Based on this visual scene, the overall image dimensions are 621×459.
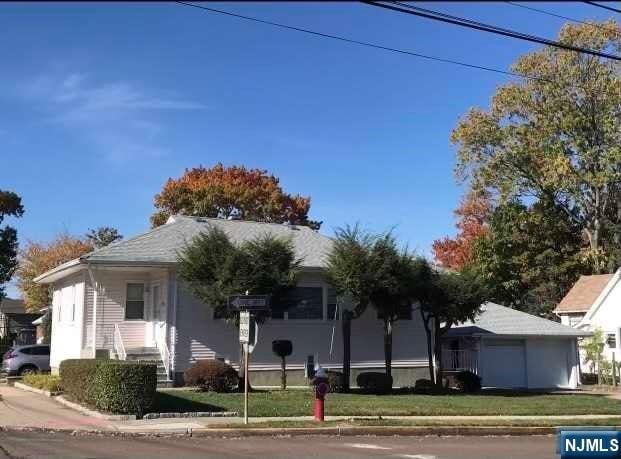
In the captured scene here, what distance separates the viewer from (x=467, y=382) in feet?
87.1

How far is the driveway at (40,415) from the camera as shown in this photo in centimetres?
1548

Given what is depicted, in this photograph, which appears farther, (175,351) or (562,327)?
(562,327)

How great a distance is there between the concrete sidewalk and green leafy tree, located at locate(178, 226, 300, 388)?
547 cm

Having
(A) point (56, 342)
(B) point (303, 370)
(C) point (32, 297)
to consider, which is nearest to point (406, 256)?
(B) point (303, 370)

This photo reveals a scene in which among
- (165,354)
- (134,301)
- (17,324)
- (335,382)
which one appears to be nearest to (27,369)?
(134,301)

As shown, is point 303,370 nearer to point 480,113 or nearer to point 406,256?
point 406,256

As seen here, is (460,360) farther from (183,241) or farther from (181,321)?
(183,241)

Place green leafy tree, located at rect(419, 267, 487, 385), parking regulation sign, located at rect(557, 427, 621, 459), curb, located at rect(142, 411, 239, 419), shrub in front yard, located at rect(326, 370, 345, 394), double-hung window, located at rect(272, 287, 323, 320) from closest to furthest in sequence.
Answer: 1. parking regulation sign, located at rect(557, 427, 621, 459)
2. curb, located at rect(142, 411, 239, 419)
3. shrub in front yard, located at rect(326, 370, 345, 394)
4. green leafy tree, located at rect(419, 267, 487, 385)
5. double-hung window, located at rect(272, 287, 323, 320)

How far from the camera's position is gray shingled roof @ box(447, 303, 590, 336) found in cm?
3072

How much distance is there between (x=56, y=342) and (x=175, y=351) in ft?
29.1

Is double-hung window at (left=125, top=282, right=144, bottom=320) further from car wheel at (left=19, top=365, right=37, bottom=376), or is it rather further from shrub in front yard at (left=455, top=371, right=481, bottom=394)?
shrub in front yard at (left=455, top=371, right=481, bottom=394)

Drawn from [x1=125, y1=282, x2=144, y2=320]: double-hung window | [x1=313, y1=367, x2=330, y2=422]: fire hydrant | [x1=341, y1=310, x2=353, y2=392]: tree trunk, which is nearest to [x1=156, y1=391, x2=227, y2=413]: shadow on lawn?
[x1=313, y1=367, x2=330, y2=422]: fire hydrant

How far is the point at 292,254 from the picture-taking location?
2373cm

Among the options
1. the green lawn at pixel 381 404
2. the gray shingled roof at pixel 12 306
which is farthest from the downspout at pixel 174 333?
the gray shingled roof at pixel 12 306
